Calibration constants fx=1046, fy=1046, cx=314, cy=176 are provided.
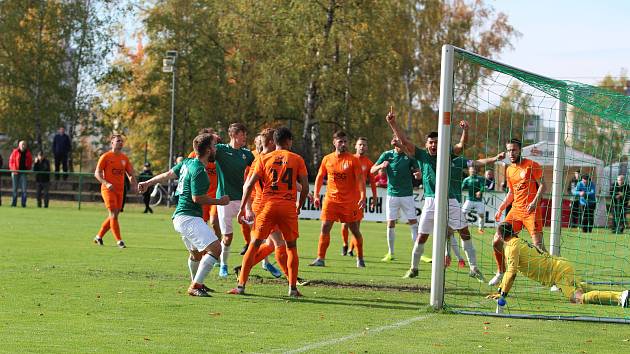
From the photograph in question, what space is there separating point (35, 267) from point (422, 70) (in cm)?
4435

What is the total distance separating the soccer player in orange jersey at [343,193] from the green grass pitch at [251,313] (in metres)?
0.54

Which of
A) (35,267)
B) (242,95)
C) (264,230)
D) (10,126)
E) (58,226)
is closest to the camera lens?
(264,230)

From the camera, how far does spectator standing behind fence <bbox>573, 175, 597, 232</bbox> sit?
20.5 meters

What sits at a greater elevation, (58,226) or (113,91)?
(113,91)

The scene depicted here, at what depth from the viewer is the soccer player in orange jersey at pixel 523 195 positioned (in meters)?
14.8

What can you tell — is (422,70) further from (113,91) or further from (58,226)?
(58,226)

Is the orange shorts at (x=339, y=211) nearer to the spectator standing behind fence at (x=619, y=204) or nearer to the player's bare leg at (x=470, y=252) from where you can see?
the player's bare leg at (x=470, y=252)

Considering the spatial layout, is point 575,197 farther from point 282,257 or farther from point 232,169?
point 282,257

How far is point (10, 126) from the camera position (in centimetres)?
4894

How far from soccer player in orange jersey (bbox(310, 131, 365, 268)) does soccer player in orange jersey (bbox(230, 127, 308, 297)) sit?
4.26m

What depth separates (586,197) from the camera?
21.6 meters

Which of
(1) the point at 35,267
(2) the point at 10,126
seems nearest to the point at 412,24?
(2) the point at 10,126

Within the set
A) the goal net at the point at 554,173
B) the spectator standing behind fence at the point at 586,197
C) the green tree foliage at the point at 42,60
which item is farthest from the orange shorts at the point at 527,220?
the green tree foliage at the point at 42,60

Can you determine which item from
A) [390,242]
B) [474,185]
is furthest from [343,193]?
[474,185]
